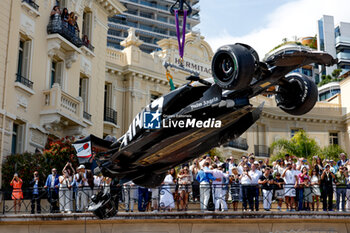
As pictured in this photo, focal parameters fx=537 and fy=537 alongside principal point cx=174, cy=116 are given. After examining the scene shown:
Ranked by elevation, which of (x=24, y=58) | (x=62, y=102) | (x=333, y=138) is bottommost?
(x=62, y=102)

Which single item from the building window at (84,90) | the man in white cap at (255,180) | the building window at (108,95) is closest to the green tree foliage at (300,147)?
the building window at (108,95)

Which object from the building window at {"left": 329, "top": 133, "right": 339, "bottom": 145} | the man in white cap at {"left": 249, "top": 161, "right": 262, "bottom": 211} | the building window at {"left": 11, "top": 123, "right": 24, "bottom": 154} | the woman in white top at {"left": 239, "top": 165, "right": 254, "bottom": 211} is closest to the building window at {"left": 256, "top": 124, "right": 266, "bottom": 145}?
the building window at {"left": 329, "top": 133, "right": 339, "bottom": 145}

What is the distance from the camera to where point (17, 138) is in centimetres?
2622

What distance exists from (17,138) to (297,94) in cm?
1950

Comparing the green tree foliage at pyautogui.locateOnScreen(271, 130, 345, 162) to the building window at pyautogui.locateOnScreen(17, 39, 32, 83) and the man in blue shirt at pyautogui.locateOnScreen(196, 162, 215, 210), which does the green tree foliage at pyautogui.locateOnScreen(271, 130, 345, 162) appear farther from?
the man in blue shirt at pyautogui.locateOnScreen(196, 162, 215, 210)

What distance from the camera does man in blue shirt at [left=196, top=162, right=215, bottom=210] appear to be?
1933 cm

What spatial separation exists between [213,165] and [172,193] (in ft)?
6.14

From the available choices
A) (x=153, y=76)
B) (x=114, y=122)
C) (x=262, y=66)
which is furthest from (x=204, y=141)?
(x=153, y=76)

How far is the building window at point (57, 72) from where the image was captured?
29.6m

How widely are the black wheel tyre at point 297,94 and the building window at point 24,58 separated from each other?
762 inches

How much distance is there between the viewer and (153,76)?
128 ft

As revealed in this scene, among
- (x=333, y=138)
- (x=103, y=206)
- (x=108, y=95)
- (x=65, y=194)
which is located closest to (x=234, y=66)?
(x=103, y=206)

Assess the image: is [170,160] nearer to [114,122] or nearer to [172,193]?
[172,193]

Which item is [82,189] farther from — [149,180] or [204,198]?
[149,180]
